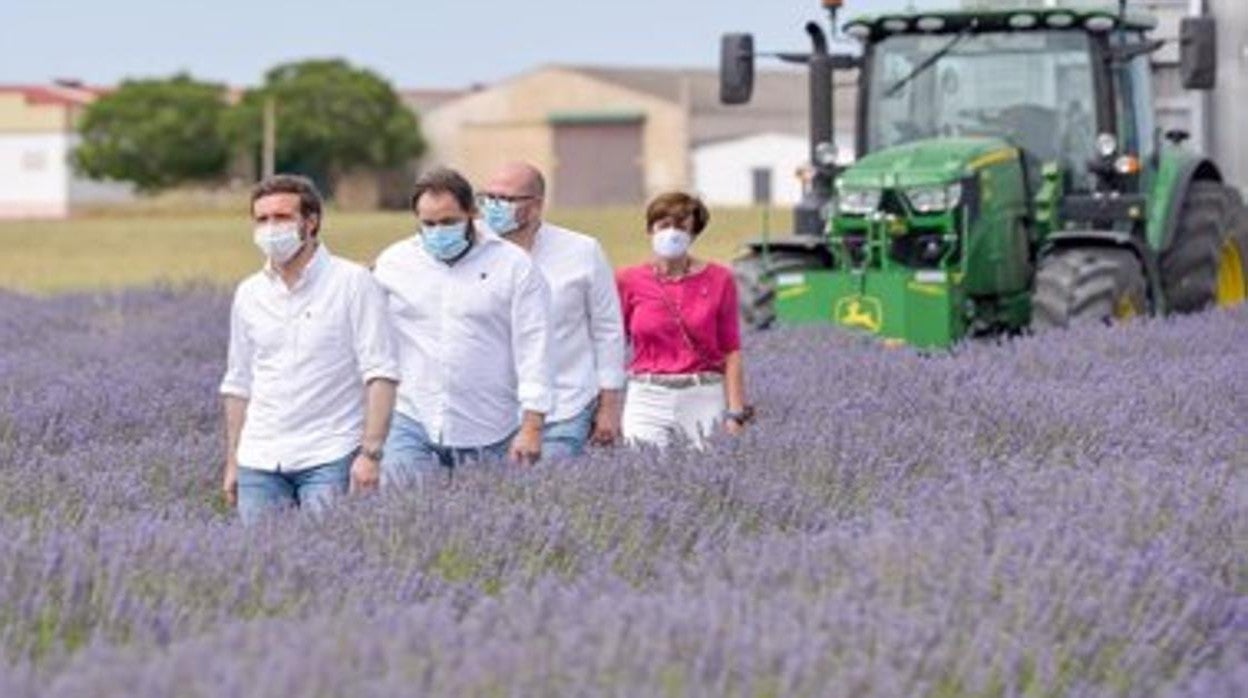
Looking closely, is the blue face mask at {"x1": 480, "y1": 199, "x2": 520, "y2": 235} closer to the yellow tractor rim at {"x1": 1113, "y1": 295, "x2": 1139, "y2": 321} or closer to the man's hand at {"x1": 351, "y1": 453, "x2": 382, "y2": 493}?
the man's hand at {"x1": 351, "y1": 453, "x2": 382, "y2": 493}

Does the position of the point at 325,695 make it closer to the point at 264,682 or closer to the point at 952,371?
the point at 264,682

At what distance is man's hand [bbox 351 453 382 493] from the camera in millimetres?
7260

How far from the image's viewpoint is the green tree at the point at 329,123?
274 feet

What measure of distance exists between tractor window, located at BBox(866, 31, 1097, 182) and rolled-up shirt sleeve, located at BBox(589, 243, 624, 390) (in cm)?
707

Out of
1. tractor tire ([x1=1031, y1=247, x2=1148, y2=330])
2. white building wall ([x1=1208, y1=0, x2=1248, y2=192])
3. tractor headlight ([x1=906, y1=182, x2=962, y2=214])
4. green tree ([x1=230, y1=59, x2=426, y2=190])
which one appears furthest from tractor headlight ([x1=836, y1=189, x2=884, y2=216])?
green tree ([x1=230, y1=59, x2=426, y2=190])

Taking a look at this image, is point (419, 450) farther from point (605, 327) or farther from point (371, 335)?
point (605, 327)

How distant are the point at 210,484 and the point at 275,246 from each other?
97cm

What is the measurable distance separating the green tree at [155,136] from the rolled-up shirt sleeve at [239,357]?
77.5 metres

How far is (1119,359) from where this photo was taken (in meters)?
10.9

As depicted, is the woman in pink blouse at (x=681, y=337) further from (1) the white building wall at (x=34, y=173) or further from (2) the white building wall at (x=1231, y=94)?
(1) the white building wall at (x=34, y=173)

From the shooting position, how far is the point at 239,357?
301 inches

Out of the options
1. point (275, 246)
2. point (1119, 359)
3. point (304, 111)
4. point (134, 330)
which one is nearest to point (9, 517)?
point (275, 246)

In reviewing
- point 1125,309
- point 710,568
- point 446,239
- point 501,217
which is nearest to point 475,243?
point 446,239

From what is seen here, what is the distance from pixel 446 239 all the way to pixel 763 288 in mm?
7718
